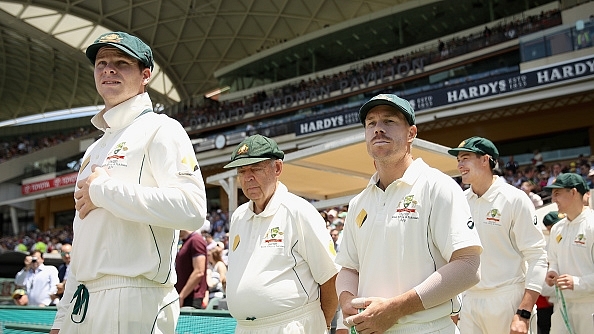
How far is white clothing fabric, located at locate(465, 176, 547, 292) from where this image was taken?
13.9 feet

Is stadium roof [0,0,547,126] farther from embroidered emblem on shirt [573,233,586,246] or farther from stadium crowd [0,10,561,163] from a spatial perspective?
embroidered emblem on shirt [573,233,586,246]

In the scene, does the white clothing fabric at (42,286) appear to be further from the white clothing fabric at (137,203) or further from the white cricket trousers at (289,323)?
the white clothing fabric at (137,203)

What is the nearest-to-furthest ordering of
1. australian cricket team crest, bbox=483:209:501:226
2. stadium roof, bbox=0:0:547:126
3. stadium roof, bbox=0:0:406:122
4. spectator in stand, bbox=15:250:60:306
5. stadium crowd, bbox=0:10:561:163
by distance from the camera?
australian cricket team crest, bbox=483:209:501:226
spectator in stand, bbox=15:250:60:306
stadium crowd, bbox=0:10:561:163
stadium roof, bbox=0:0:547:126
stadium roof, bbox=0:0:406:122

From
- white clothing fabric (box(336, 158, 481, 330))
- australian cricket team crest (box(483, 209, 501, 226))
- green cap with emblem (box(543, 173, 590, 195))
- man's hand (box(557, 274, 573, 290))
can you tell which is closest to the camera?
white clothing fabric (box(336, 158, 481, 330))

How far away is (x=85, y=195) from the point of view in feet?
8.33

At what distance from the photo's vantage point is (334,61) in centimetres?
3866

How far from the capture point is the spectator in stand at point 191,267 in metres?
6.20

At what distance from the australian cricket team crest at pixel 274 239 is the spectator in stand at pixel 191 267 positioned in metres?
2.86

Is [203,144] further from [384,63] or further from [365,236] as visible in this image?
[365,236]

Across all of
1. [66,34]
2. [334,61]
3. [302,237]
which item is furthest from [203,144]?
[302,237]

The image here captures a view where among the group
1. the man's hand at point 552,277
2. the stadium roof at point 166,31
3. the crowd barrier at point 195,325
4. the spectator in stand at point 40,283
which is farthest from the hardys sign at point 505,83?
the crowd barrier at point 195,325

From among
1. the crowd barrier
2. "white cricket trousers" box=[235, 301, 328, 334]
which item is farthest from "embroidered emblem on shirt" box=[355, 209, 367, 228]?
the crowd barrier

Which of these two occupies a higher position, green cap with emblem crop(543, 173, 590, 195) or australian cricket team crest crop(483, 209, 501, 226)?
green cap with emblem crop(543, 173, 590, 195)

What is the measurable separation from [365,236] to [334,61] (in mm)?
36748
